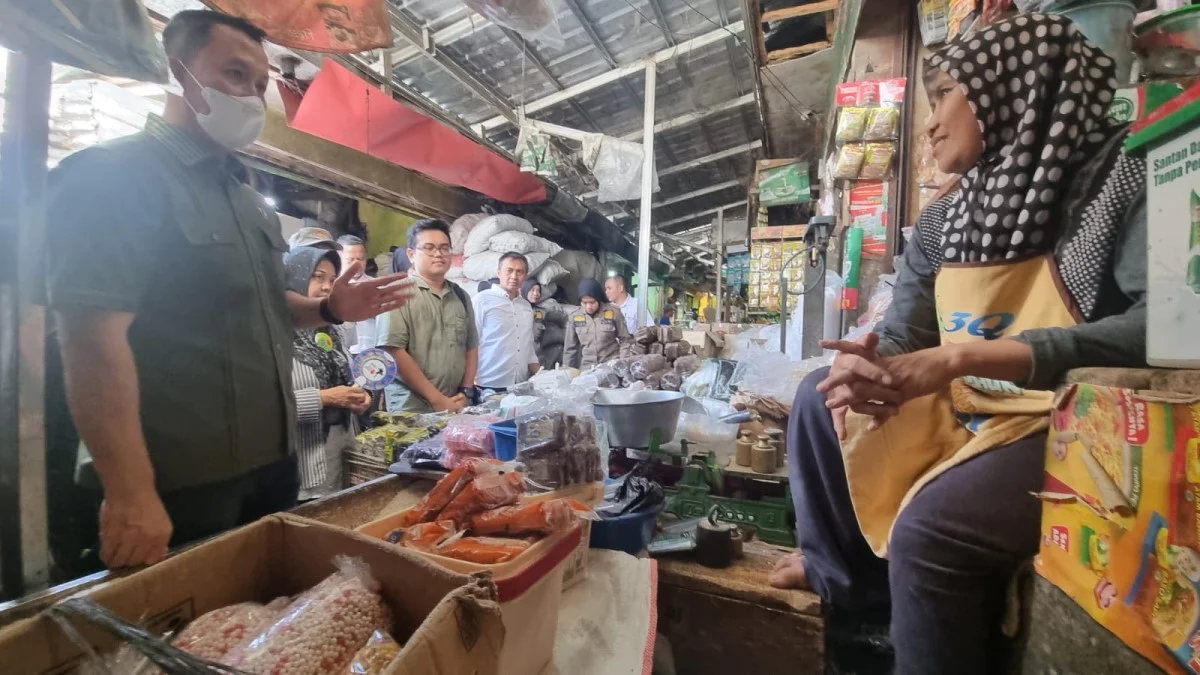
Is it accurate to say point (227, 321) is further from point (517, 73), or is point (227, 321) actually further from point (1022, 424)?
point (517, 73)

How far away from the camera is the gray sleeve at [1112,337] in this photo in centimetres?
89

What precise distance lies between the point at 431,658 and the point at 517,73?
5.52m

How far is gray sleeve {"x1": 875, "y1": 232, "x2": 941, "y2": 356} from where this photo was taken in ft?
4.93

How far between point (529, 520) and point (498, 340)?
3.56 meters

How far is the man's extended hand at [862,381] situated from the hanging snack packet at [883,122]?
7.99 feet

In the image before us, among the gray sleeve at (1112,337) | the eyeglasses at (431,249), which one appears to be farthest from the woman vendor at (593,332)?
the gray sleeve at (1112,337)

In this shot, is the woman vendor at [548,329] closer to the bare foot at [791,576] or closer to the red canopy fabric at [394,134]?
the red canopy fabric at [394,134]

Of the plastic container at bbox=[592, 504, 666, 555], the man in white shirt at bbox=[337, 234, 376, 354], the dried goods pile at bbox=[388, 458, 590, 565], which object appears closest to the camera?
the dried goods pile at bbox=[388, 458, 590, 565]

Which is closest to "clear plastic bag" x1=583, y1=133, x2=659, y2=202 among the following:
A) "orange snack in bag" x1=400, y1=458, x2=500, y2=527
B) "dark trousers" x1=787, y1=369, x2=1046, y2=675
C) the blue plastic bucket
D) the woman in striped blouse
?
the woman in striped blouse

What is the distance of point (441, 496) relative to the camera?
110 cm

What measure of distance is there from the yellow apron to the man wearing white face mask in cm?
158

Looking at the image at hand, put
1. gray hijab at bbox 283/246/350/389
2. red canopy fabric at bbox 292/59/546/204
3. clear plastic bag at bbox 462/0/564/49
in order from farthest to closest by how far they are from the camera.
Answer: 1. red canopy fabric at bbox 292/59/546/204
2. gray hijab at bbox 283/246/350/389
3. clear plastic bag at bbox 462/0/564/49

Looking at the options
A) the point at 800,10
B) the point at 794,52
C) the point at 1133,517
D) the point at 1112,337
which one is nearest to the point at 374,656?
the point at 1133,517

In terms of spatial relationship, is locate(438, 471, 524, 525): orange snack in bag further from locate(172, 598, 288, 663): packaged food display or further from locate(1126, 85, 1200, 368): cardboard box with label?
locate(1126, 85, 1200, 368): cardboard box with label
